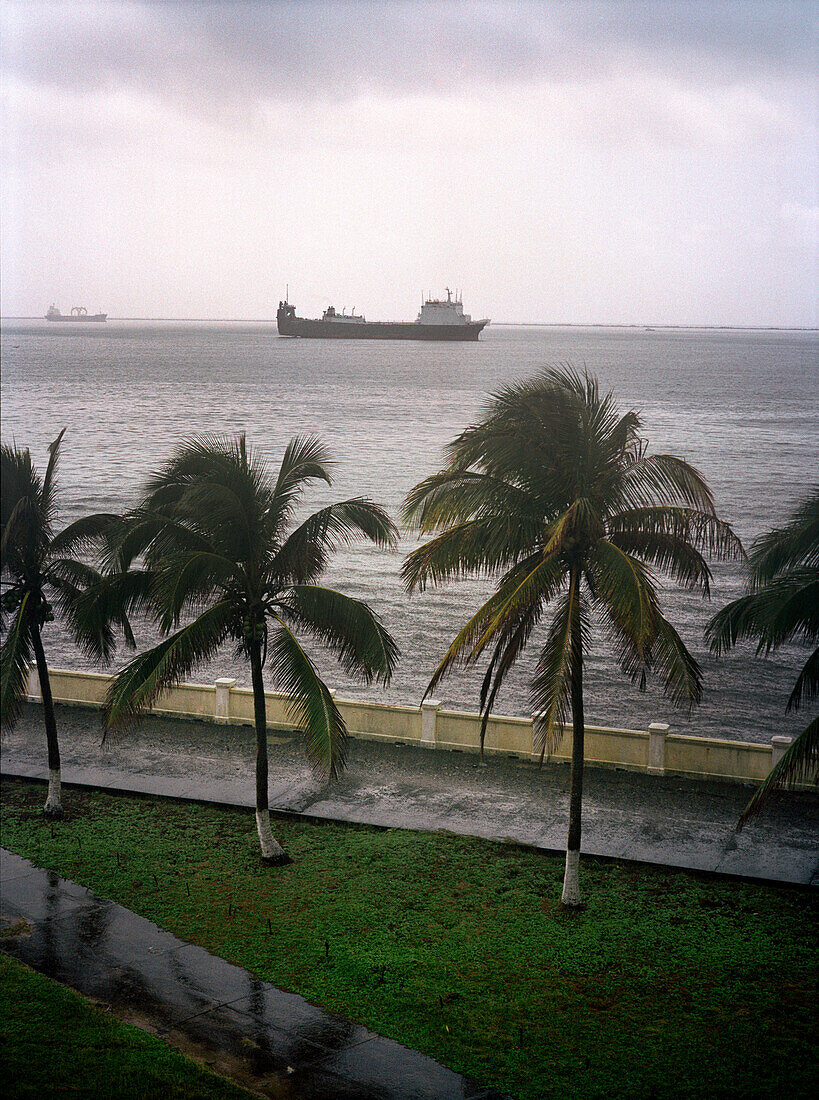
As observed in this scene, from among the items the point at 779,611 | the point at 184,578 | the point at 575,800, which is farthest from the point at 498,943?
the point at 184,578

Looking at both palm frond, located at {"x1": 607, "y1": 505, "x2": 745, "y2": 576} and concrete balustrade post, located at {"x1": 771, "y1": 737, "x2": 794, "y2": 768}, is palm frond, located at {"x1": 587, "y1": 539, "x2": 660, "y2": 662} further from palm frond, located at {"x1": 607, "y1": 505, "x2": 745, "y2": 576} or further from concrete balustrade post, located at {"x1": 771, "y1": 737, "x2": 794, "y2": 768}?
concrete balustrade post, located at {"x1": 771, "y1": 737, "x2": 794, "y2": 768}

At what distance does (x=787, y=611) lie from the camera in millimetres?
12555

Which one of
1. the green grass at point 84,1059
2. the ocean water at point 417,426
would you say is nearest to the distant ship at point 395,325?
the ocean water at point 417,426

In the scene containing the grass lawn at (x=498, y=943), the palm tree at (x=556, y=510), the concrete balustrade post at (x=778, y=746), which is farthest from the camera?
the concrete balustrade post at (x=778, y=746)

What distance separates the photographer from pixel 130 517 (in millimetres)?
14609

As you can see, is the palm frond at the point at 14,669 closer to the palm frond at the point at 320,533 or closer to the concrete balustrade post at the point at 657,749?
the palm frond at the point at 320,533

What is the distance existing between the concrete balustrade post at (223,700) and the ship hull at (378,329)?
202ft

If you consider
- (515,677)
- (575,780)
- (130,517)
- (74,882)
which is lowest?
(515,677)

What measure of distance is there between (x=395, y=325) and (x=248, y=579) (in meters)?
71.8

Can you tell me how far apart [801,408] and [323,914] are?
256ft

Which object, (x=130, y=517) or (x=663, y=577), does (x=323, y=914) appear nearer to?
(x=130, y=517)

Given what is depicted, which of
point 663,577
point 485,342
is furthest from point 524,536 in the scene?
point 485,342

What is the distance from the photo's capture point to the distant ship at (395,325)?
7725 centimetres

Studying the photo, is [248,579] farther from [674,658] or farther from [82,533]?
[674,658]
